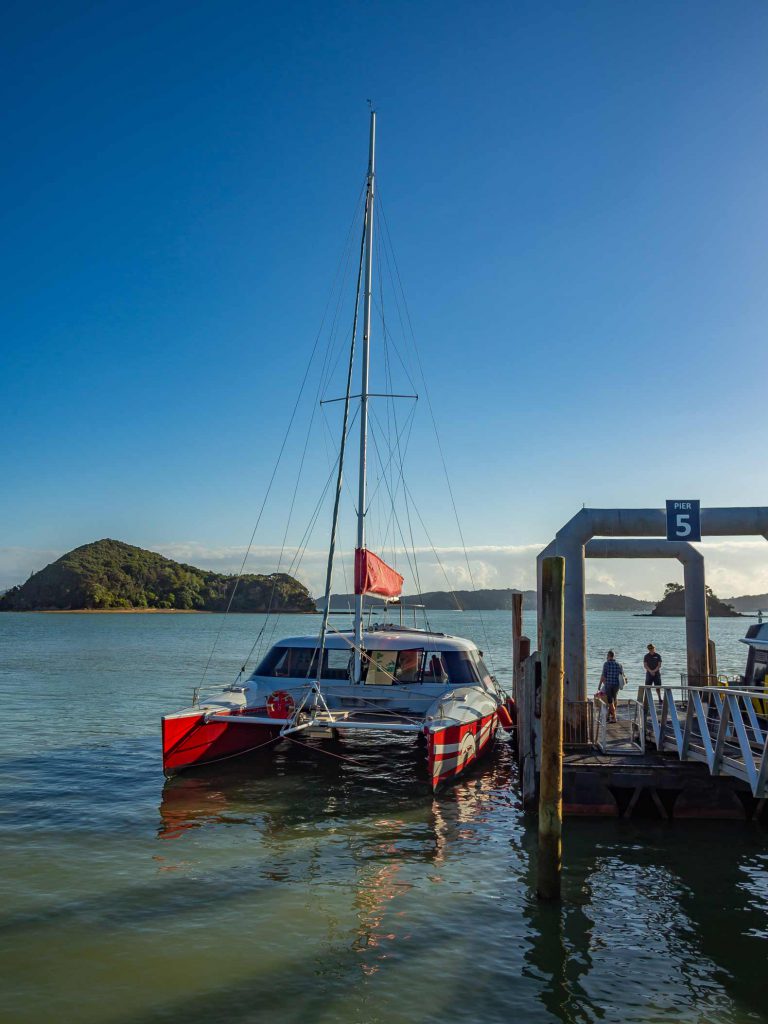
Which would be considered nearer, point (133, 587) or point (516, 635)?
point (516, 635)

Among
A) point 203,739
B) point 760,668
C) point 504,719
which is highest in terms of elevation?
point 760,668

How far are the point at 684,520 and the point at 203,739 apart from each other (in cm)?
1145

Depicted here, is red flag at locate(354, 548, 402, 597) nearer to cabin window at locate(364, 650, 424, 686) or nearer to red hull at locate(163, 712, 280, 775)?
cabin window at locate(364, 650, 424, 686)

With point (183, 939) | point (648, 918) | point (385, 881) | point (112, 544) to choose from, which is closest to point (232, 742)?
point (385, 881)

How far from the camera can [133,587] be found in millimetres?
168500

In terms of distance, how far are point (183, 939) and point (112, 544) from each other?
634 ft

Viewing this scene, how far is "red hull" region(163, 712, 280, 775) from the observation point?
48.9 ft

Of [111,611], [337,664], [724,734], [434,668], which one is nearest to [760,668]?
[724,734]

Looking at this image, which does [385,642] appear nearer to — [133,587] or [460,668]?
[460,668]

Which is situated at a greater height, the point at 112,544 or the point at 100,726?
the point at 112,544

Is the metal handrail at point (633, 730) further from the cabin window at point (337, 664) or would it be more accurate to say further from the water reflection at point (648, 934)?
the cabin window at point (337, 664)

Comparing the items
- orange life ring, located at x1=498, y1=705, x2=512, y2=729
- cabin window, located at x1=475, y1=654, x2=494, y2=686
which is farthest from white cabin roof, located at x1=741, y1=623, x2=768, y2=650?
orange life ring, located at x1=498, y1=705, x2=512, y2=729

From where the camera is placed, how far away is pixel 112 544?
19012cm

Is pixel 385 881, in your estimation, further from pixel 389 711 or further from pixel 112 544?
pixel 112 544
